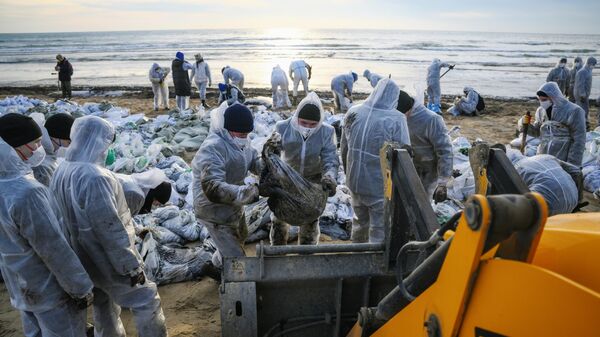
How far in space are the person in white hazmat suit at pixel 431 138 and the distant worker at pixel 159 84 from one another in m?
11.0

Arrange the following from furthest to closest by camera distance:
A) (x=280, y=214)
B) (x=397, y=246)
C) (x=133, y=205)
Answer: (x=280, y=214), (x=133, y=205), (x=397, y=246)

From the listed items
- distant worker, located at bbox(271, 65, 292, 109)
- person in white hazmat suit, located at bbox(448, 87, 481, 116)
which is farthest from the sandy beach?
distant worker, located at bbox(271, 65, 292, 109)

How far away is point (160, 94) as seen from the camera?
562 inches

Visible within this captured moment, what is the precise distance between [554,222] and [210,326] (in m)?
3.17

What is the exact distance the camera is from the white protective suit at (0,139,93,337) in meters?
2.32

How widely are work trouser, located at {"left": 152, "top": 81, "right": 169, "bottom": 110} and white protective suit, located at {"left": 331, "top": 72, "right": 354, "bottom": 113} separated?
19.4 ft

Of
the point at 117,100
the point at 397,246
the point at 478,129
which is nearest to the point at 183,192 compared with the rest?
the point at 397,246

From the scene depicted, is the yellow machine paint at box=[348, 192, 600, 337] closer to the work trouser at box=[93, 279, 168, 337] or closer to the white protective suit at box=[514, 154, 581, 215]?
the white protective suit at box=[514, 154, 581, 215]

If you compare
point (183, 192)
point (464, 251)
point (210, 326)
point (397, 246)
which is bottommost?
point (210, 326)

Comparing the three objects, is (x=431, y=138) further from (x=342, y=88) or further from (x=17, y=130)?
(x=342, y=88)

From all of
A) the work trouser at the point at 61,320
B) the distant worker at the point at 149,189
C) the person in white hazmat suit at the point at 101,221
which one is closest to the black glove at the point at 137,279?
the person in white hazmat suit at the point at 101,221

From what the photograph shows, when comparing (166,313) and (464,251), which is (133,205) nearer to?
(166,313)

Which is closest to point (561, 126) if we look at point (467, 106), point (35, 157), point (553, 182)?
point (553, 182)

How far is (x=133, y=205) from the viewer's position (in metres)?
3.25
